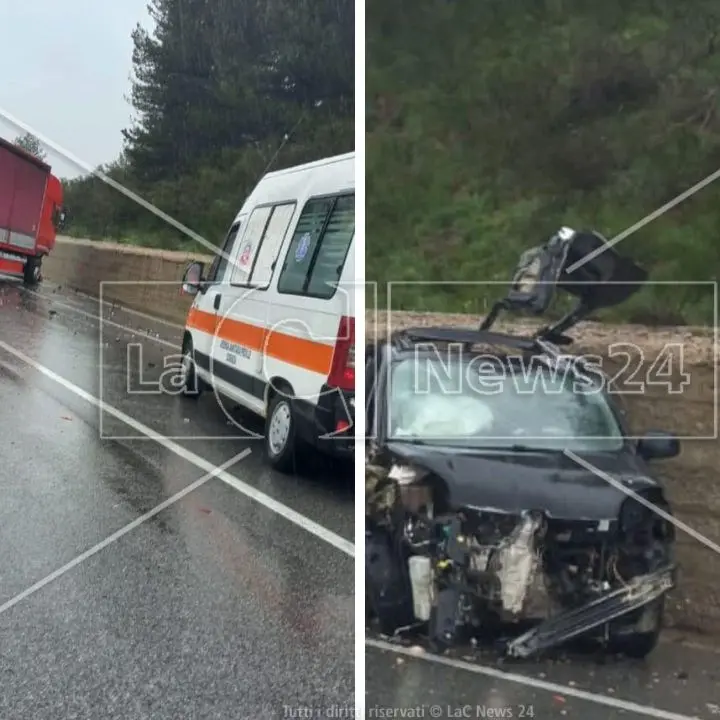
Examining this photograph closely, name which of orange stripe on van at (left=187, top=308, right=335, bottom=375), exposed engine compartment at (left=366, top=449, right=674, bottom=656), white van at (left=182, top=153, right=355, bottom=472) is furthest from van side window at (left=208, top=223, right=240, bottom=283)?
exposed engine compartment at (left=366, top=449, right=674, bottom=656)

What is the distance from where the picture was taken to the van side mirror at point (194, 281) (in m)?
2.67

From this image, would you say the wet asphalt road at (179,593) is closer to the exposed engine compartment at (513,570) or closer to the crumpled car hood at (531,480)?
the exposed engine compartment at (513,570)

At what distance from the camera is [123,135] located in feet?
8.80

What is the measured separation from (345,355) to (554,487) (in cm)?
70

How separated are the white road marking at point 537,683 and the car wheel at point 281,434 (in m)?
0.56

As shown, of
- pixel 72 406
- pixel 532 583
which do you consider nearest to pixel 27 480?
pixel 72 406

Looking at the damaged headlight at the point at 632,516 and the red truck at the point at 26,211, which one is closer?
the damaged headlight at the point at 632,516

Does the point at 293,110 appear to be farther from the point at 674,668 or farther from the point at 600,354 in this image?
the point at 674,668

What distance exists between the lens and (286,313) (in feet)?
8.55

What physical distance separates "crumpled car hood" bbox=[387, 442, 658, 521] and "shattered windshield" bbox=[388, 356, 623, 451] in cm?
4

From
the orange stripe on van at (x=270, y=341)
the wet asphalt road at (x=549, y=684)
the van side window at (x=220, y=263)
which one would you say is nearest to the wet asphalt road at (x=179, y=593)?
the wet asphalt road at (x=549, y=684)
